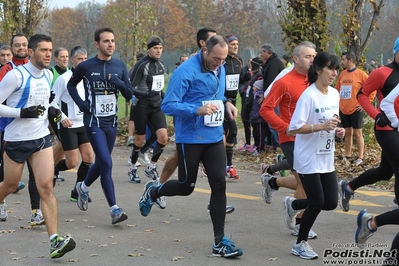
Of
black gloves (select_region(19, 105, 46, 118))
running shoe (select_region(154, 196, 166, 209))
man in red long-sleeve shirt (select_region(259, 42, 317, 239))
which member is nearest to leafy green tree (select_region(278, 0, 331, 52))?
running shoe (select_region(154, 196, 166, 209))

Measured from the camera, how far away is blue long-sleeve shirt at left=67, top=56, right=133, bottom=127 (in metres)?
8.34

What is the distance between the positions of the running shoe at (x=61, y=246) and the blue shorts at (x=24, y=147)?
3.21ft

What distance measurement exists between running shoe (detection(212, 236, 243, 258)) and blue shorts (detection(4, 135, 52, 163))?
1.90 metres

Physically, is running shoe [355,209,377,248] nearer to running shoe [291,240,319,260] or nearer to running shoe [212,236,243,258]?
running shoe [291,240,319,260]

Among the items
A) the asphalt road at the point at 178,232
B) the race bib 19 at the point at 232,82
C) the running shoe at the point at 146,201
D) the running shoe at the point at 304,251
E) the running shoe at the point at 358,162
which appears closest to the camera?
the running shoe at the point at 304,251

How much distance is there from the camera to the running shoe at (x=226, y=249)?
648 centimetres

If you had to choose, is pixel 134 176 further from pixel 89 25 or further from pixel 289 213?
pixel 89 25

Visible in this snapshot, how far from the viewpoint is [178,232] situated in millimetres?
7727

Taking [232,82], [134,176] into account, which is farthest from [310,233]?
[134,176]

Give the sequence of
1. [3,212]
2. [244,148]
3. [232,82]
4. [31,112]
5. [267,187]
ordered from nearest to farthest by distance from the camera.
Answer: [31,112]
[3,212]
[267,187]
[232,82]
[244,148]

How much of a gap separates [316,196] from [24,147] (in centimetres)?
274

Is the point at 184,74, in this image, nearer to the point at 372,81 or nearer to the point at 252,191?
the point at 372,81

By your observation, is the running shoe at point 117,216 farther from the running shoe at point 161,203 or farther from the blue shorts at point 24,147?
the blue shorts at point 24,147

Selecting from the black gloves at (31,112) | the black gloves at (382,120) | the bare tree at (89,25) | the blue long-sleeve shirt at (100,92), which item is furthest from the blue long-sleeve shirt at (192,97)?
the bare tree at (89,25)
